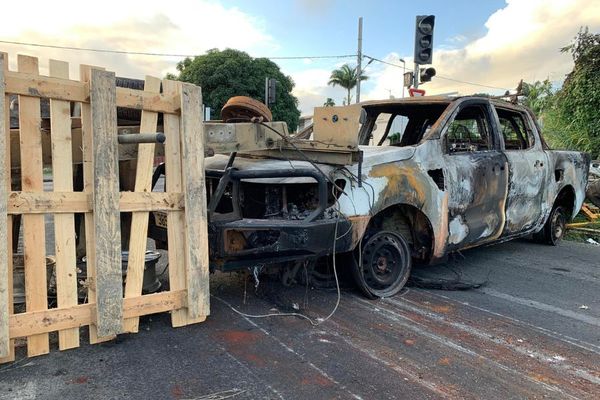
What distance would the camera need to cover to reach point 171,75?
37625 millimetres

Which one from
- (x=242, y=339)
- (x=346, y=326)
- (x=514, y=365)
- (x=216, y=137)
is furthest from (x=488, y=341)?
(x=216, y=137)

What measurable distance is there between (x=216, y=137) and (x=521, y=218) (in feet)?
12.7

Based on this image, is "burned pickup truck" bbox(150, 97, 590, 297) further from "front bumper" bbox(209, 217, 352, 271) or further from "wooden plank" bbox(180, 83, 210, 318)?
"wooden plank" bbox(180, 83, 210, 318)

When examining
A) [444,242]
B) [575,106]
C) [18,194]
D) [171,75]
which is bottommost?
[444,242]

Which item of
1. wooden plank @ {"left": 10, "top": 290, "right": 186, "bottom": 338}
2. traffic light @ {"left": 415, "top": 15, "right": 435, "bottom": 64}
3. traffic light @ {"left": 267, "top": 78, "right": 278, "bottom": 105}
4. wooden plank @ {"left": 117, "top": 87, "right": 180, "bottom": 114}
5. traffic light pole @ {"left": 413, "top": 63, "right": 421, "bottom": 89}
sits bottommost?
wooden plank @ {"left": 10, "top": 290, "right": 186, "bottom": 338}

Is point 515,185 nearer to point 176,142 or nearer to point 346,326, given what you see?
point 346,326

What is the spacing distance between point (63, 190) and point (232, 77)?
31528mm

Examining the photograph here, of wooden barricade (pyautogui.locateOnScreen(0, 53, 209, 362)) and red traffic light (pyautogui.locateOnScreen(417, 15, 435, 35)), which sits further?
red traffic light (pyautogui.locateOnScreen(417, 15, 435, 35))

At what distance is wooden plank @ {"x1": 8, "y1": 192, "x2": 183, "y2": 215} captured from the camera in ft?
8.95

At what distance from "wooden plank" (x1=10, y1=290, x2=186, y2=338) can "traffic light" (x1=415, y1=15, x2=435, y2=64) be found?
6.98 metres

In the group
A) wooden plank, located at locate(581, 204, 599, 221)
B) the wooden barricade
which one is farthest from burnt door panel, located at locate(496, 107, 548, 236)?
the wooden barricade

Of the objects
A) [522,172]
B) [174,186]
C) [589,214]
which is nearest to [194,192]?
[174,186]

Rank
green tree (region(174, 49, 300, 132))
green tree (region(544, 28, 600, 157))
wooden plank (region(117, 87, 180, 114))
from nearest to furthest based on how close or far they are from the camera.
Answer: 1. wooden plank (region(117, 87, 180, 114))
2. green tree (region(544, 28, 600, 157))
3. green tree (region(174, 49, 300, 132))

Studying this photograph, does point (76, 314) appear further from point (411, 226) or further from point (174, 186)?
point (411, 226)
